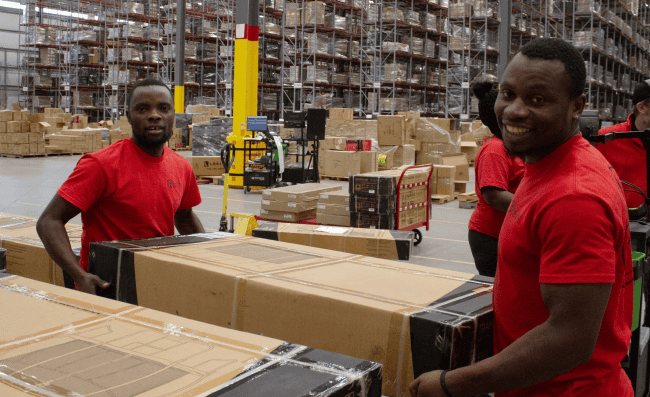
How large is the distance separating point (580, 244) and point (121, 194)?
190cm

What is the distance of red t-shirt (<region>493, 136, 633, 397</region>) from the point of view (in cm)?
A: 120

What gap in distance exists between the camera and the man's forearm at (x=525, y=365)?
1.26 m

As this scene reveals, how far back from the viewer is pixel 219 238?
2361mm

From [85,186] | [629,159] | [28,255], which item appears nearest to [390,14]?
[629,159]

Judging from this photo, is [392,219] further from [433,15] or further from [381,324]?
[433,15]

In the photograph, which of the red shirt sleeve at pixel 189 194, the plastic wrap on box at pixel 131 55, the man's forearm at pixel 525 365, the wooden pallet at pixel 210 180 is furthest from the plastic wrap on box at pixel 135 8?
the man's forearm at pixel 525 365

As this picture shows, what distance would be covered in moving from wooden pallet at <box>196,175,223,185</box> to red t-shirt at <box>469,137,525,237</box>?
10808 millimetres

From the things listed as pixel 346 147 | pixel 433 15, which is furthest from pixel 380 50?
pixel 346 147

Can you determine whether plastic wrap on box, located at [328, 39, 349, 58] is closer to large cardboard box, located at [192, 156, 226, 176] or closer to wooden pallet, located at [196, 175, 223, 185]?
large cardboard box, located at [192, 156, 226, 176]

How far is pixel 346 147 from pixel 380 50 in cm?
940

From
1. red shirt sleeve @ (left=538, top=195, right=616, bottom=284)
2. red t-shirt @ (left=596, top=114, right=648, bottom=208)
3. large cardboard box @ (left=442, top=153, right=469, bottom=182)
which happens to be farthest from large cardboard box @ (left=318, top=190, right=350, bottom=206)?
red shirt sleeve @ (left=538, top=195, right=616, bottom=284)

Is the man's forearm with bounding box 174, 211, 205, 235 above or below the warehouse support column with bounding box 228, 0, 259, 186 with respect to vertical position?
below

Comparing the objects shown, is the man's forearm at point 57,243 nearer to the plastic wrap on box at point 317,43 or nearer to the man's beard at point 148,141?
the man's beard at point 148,141

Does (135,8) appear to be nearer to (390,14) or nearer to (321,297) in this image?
(390,14)
